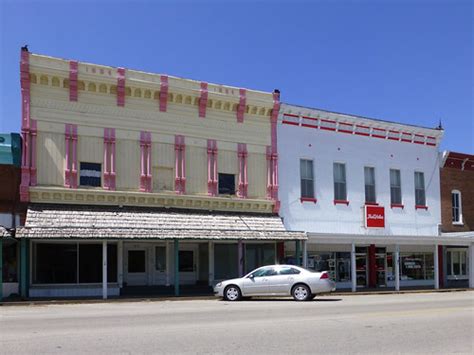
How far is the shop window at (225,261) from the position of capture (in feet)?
88.2

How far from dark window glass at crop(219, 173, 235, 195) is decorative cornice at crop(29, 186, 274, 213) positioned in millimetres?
547

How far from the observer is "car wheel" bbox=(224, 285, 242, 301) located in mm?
21500

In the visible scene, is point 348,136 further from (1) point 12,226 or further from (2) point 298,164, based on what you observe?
(1) point 12,226

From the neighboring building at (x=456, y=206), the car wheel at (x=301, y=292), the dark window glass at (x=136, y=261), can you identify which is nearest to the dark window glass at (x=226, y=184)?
the dark window glass at (x=136, y=261)

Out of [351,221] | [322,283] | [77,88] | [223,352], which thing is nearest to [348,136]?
[351,221]

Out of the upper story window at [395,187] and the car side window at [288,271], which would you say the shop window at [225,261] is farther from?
the upper story window at [395,187]

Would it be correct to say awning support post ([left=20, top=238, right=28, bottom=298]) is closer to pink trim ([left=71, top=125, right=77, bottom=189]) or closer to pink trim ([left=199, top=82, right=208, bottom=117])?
pink trim ([left=71, top=125, right=77, bottom=189])

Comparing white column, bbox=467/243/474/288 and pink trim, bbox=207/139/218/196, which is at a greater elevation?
pink trim, bbox=207/139/218/196

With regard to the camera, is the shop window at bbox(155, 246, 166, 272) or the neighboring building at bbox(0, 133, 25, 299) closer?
the neighboring building at bbox(0, 133, 25, 299)

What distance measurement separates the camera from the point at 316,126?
96.1 feet

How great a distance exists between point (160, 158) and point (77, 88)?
4491 mm

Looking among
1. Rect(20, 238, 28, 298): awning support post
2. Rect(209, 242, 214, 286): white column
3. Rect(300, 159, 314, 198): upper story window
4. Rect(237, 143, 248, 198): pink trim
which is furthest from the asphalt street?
Rect(300, 159, 314, 198): upper story window

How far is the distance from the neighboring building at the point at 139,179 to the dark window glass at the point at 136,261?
0.04m

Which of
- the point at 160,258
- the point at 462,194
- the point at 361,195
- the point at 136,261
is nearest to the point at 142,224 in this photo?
the point at 136,261
